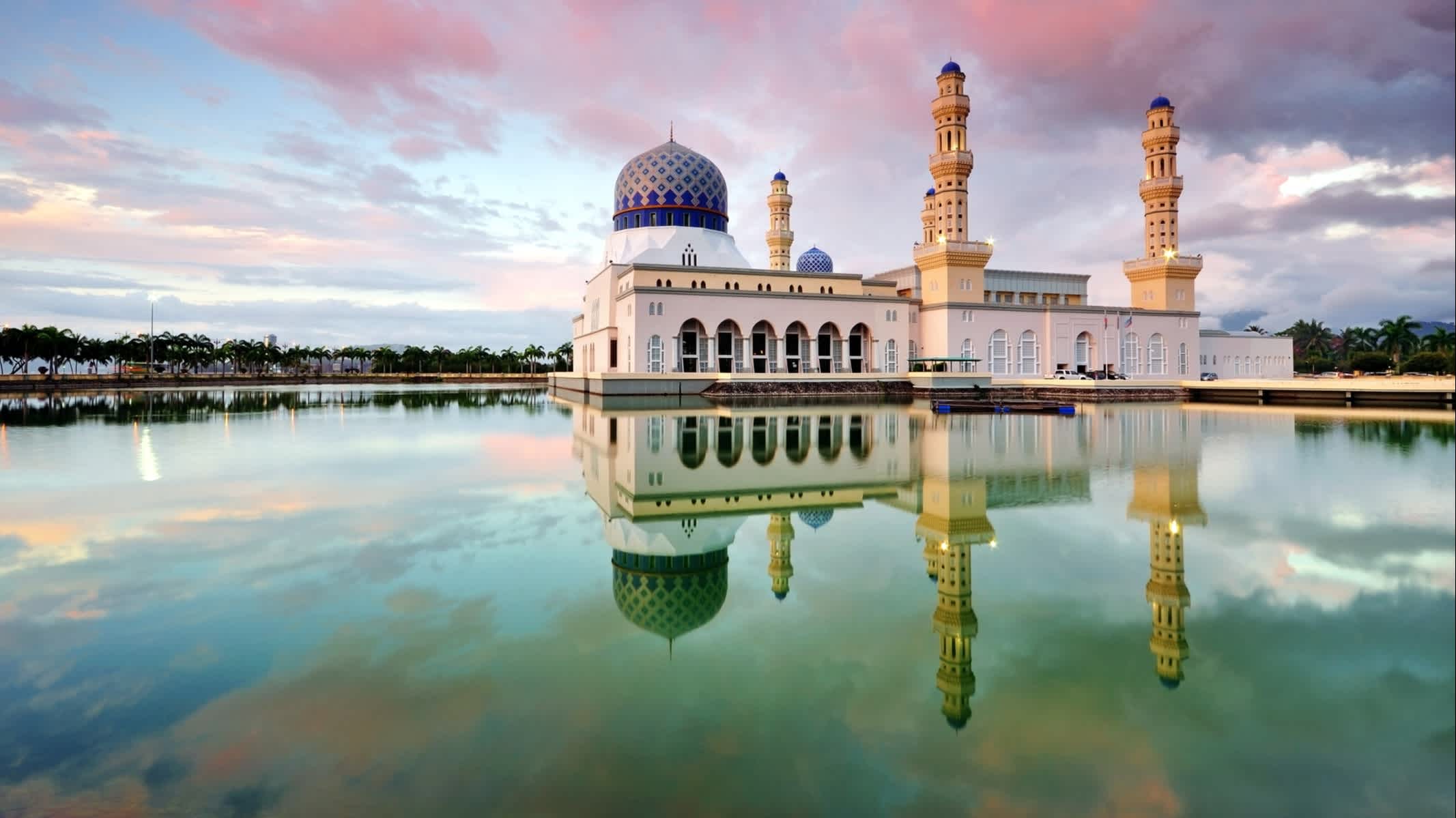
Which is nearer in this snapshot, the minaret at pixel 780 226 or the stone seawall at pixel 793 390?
the stone seawall at pixel 793 390

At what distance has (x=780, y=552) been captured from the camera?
21.2 feet

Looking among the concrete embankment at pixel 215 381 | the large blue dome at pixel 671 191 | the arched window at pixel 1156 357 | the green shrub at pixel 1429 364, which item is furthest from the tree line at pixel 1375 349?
the concrete embankment at pixel 215 381

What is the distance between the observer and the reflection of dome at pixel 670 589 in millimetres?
4883

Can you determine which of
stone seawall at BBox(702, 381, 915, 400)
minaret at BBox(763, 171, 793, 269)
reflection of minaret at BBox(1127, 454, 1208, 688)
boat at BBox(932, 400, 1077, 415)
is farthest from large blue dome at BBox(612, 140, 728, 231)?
reflection of minaret at BBox(1127, 454, 1208, 688)

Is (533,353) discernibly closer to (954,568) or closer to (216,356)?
(216,356)

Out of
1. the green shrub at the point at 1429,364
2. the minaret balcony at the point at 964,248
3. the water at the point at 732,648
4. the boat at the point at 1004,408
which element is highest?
the minaret balcony at the point at 964,248

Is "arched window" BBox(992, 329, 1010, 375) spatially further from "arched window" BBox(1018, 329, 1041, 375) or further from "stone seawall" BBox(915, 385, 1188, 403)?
"stone seawall" BBox(915, 385, 1188, 403)

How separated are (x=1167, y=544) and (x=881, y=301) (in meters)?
35.0

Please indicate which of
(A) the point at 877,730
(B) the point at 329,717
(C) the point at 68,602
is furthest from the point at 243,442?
(A) the point at 877,730

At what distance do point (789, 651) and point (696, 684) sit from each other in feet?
2.23

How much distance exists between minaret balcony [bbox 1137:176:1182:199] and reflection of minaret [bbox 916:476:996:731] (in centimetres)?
3890

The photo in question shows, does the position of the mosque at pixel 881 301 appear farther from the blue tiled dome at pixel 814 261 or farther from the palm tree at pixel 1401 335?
the palm tree at pixel 1401 335

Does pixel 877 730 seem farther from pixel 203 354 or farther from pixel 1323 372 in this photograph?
pixel 203 354

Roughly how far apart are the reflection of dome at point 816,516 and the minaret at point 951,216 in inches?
1357
